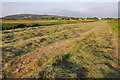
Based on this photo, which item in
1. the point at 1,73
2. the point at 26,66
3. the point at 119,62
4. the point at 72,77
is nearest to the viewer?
the point at 72,77

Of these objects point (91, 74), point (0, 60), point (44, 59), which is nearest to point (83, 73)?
point (91, 74)

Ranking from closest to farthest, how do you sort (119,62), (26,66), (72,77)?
(72,77) → (26,66) → (119,62)

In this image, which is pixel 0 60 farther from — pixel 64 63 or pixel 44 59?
pixel 64 63

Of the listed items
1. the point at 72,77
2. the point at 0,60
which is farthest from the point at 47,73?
the point at 0,60

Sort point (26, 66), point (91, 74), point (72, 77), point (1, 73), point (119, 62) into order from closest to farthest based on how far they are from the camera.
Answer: point (72, 77) < point (91, 74) < point (1, 73) < point (26, 66) < point (119, 62)

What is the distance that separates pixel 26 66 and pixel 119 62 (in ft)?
29.0

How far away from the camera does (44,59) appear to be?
38.5 ft

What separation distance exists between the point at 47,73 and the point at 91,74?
325cm

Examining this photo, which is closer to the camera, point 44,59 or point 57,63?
point 57,63

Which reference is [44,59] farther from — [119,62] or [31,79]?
[119,62]

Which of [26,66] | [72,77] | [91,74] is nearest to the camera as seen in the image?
[72,77]

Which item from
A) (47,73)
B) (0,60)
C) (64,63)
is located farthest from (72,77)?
(0,60)

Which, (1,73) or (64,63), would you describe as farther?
(64,63)

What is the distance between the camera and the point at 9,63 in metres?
10.8
